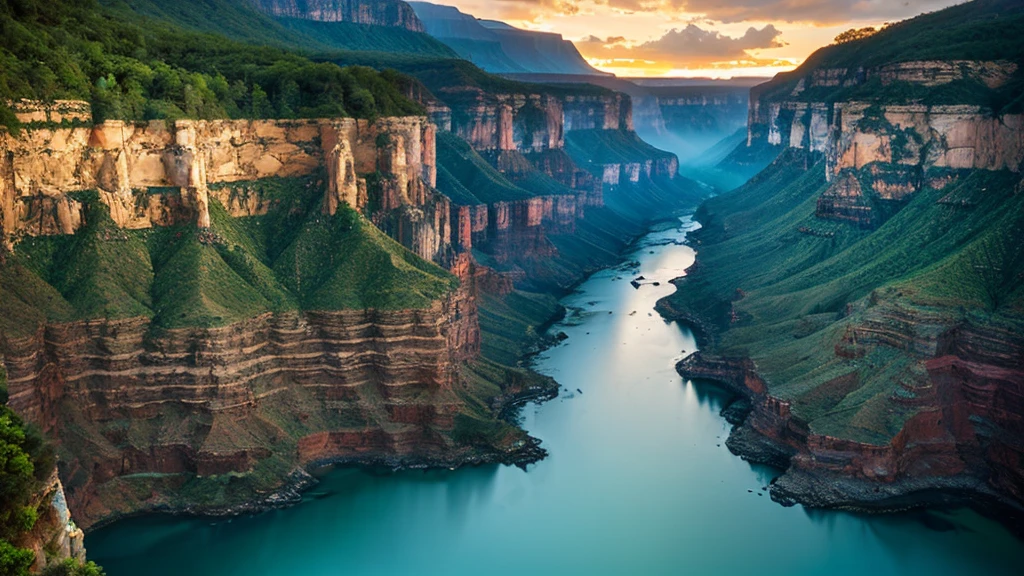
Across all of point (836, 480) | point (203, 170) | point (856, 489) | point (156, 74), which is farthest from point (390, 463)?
point (156, 74)

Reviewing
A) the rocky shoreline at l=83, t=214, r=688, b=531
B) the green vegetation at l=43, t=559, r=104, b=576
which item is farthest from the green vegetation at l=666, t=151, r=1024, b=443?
the green vegetation at l=43, t=559, r=104, b=576

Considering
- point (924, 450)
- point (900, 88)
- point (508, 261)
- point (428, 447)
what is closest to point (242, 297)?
point (428, 447)

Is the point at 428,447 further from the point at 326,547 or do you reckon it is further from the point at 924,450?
the point at 924,450

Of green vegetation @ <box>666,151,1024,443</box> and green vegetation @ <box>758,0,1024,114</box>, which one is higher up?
green vegetation @ <box>758,0,1024,114</box>

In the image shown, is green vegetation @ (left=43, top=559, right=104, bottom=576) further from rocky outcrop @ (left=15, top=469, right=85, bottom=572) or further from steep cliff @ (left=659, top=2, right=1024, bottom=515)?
steep cliff @ (left=659, top=2, right=1024, bottom=515)

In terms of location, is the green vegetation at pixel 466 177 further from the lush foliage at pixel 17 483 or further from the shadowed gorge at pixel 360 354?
the lush foliage at pixel 17 483

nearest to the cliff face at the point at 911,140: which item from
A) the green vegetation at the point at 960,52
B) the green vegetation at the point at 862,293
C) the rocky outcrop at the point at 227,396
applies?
the green vegetation at the point at 960,52
